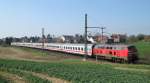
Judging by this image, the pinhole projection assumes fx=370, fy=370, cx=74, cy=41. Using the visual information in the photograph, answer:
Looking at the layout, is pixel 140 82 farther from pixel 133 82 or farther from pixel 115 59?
pixel 115 59

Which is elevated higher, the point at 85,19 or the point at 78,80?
the point at 85,19

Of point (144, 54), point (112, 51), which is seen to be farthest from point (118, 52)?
point (144, 54)

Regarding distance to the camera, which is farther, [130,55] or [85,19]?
[85,19]

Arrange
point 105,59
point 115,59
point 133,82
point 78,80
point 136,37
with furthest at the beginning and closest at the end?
point 136,37, point 105,59, point 115,59, point 78,80, point 133,82

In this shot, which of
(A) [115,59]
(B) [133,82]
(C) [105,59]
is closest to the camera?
(B) [133,82]

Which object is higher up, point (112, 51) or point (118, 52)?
point (112, 51)

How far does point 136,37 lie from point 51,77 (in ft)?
451

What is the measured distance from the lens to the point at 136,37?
543ft

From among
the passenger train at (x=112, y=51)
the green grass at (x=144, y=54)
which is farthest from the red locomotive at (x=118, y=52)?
the green grass at (x=144, y=54)

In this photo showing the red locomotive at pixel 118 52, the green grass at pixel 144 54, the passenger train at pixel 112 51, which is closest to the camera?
the red locomotive at pixel 118 52

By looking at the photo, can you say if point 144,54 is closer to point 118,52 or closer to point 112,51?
point 112,51

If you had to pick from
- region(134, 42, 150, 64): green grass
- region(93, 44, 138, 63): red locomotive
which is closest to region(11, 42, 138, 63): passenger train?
region(93, 44, 138, 63): red locomotive

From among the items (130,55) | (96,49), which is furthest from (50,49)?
(130,55)

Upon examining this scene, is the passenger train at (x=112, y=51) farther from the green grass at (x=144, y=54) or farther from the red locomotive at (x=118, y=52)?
the green grass at (x=144, y=54)
